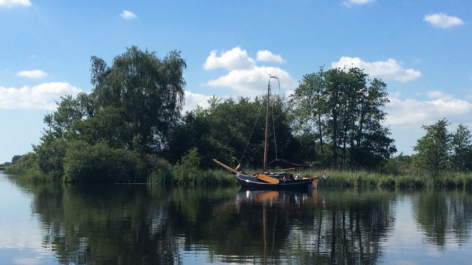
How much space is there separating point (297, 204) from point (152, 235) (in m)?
13.9

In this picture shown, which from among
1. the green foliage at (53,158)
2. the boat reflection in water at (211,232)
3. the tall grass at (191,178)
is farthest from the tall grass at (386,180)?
the green foliage at (53,158)

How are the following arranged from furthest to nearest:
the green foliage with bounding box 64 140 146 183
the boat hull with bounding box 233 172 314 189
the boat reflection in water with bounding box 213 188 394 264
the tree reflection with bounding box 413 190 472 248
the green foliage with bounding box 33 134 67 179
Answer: the green foliage with bounding box 33 134 67 179 < the green foliage with bounding box 64 140 146 183 < the boat hull with bounding box 233 172 314 189 < the tree reflection with bounding box 413 190 472 248 < the boat reflection in water with bounding box 213 188 394 264

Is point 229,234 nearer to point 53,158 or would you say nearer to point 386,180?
point 386,180

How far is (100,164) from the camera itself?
4697cm

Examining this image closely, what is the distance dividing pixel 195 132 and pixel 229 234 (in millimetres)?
40387

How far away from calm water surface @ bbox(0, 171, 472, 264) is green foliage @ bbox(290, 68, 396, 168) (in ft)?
114

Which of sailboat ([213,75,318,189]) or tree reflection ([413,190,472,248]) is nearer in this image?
tree reflection ([413,190,472,248])

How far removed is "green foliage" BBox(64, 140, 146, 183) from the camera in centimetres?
4650

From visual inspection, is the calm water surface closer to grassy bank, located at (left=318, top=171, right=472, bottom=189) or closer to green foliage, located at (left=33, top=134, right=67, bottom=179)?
grassy bank, located at (left=318, top=171, right=472, bottom=189)

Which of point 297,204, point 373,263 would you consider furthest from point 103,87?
point 373,263

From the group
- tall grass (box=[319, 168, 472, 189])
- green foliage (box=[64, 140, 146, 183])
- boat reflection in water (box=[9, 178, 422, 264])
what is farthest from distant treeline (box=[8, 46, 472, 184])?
boat reflection in water (box=[9, 178, 422, 264])

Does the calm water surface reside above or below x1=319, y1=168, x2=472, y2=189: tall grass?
below

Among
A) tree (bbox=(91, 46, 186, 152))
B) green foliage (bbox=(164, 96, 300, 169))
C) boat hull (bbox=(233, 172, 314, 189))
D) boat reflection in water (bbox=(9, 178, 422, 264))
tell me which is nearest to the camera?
boat reflection in water (bbox=(9, 178, 422, 264))

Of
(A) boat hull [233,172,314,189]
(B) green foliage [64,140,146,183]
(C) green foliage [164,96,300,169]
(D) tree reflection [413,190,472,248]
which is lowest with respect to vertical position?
(D) tree reflection [413,190,472,248]
